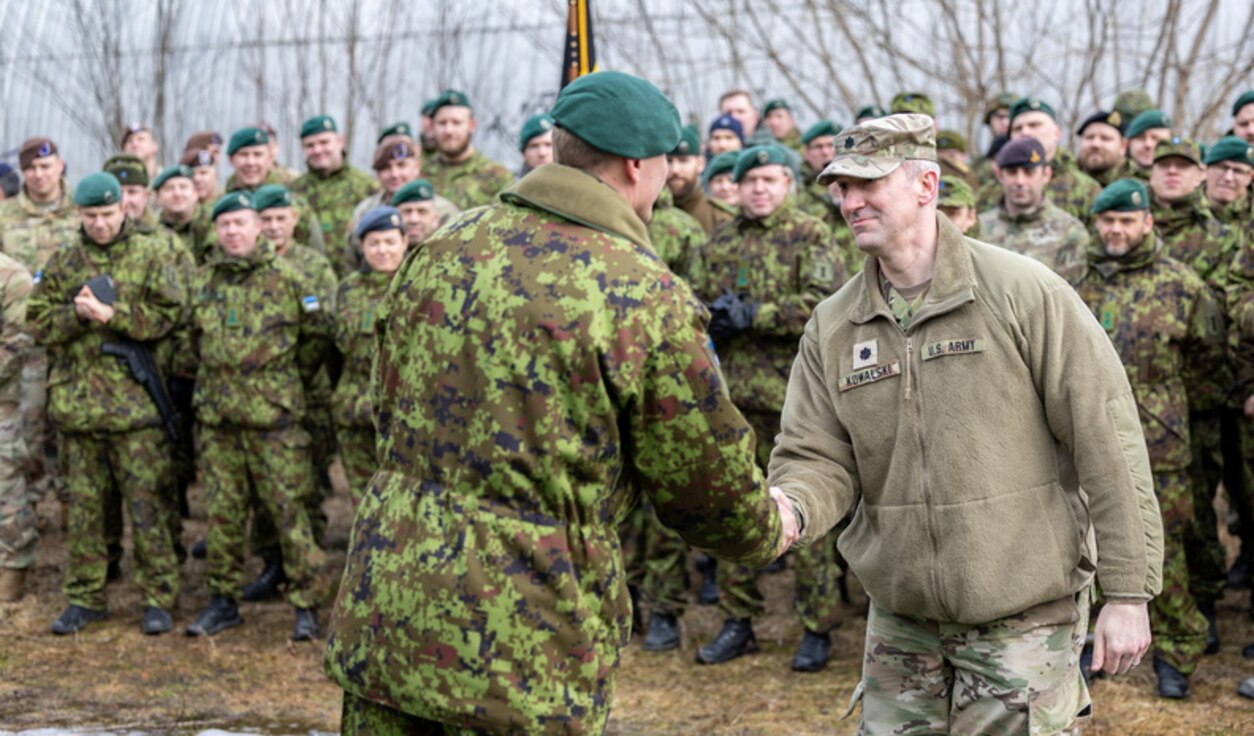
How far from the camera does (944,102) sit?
1364 cm

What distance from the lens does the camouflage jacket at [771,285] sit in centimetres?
688

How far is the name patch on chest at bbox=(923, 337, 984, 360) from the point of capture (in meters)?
3.62

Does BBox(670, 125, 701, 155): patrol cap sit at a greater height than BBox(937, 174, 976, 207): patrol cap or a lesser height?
greater

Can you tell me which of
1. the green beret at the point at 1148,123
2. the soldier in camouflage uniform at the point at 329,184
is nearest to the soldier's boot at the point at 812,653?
the green beret at the point at 1148,123

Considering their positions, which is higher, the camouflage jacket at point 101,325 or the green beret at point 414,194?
the green beret at point 414,194

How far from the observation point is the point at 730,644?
23.2ft

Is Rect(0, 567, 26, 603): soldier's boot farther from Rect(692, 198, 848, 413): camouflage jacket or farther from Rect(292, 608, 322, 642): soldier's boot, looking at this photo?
Rect(692, 198, 848, 413): camouflage jacket

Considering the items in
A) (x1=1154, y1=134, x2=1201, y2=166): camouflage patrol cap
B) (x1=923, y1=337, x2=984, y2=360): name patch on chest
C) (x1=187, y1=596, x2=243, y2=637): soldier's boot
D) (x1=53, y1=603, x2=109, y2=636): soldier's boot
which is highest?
(x1=1154, y1=134, x2=1201, y2=166): camouflage patrol cap

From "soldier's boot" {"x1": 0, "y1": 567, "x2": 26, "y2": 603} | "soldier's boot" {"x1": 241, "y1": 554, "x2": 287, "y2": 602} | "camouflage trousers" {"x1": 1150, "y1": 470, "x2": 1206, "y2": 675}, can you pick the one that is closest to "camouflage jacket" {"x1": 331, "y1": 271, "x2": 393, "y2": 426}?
"soldier's boot" {"x1": 241, "y1": 554, "x2": 287, "y2": 602}

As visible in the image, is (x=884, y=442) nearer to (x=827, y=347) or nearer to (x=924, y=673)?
(x=827, y=347)

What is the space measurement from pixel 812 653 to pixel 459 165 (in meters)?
4.32

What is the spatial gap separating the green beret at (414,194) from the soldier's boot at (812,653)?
3052 mm

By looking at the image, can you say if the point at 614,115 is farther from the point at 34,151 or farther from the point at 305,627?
the point at 34,151

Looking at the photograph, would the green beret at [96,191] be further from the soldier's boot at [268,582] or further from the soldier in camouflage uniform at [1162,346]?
the soldier in camouflage uniform at [1162,346]
